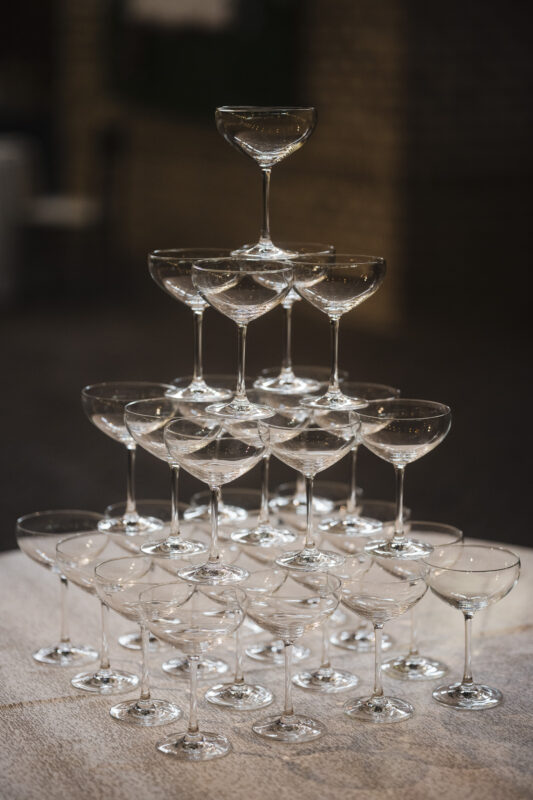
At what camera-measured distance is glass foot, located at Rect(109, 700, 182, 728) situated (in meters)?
1.81

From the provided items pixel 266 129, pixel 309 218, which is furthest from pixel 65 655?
pixel 309 218

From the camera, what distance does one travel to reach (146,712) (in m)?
1.83

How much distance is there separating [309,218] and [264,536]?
5336 mm

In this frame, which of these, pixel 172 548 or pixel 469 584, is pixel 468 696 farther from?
pixel 172 548

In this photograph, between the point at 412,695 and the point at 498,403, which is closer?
the point at 412,695

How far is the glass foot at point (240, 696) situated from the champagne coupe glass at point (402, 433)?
0.90 feet

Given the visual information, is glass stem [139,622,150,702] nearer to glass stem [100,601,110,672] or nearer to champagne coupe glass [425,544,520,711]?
glass stem [100,601,110,672]

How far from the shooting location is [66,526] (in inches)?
87.4

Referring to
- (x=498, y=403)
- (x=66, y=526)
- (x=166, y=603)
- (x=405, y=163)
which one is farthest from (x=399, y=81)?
(x=166, y=603)

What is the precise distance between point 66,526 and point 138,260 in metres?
6.91

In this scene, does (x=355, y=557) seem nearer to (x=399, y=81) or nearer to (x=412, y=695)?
(x=412, y=695)

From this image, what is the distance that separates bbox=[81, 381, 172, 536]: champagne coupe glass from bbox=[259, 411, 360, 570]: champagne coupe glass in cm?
32

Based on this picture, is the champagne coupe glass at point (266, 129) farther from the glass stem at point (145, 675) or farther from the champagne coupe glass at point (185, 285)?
the glass stem at point (145, 675)

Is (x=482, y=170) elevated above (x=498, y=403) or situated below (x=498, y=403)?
above
